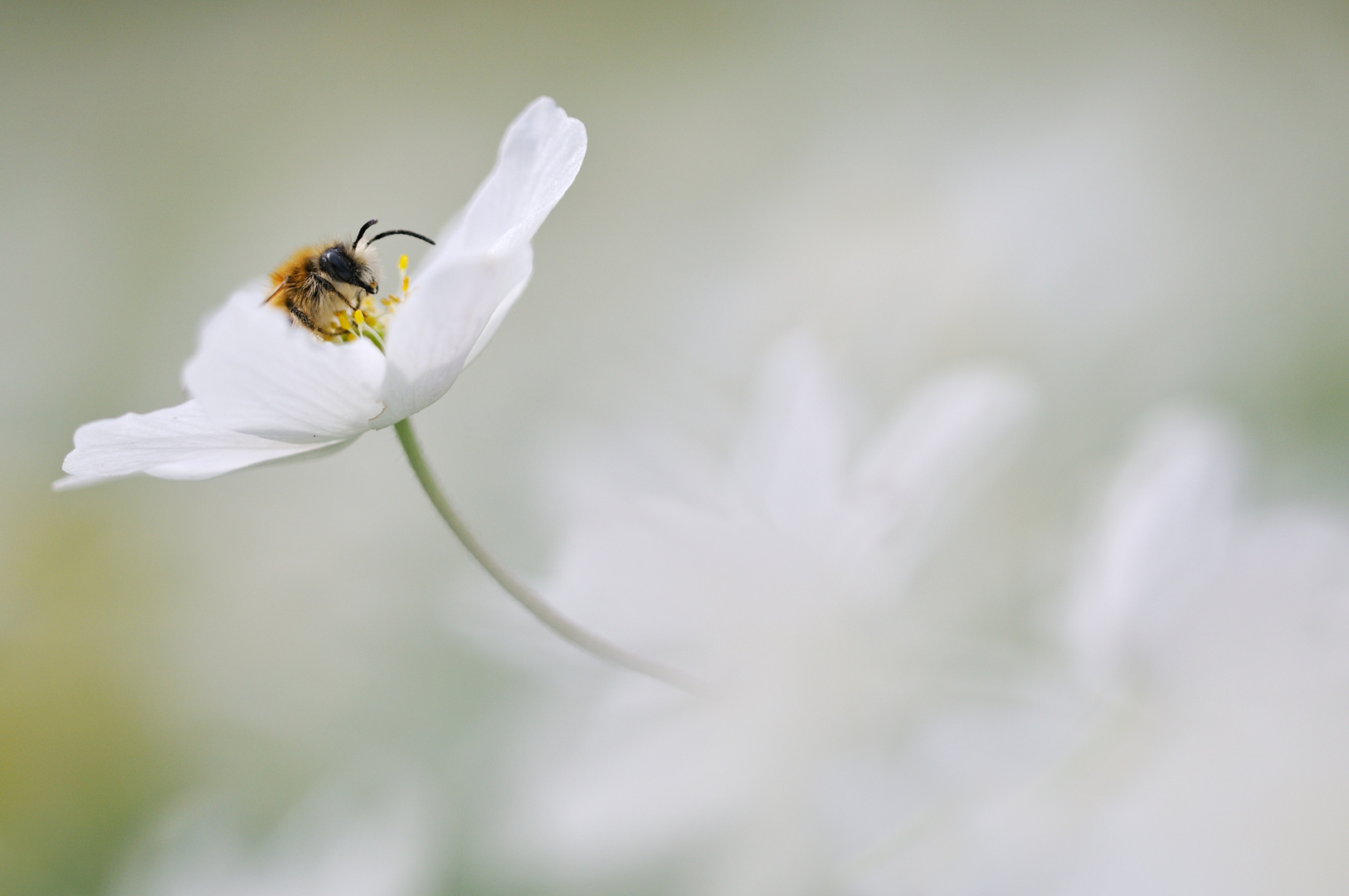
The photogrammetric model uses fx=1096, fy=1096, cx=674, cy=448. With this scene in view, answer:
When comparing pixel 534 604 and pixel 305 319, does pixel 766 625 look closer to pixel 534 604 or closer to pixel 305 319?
pixel 534 604

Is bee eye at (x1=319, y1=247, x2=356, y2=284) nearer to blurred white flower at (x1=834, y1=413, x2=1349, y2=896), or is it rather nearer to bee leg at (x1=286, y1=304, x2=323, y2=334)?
bee leg at (x1=286, y1=304, x2=323, y2=334)

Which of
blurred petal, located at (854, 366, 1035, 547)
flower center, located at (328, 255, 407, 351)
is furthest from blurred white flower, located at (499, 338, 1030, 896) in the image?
flower center, located at (328, 255, 407, 351)

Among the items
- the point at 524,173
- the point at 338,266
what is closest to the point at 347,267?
the point at 338,266

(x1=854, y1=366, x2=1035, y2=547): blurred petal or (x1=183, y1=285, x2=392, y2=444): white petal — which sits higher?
(x1=854, y1=366, x2=1035, y2=547): blurred petal

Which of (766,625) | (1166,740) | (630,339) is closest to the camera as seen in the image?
(1166,740)

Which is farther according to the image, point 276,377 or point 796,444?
point 796,444

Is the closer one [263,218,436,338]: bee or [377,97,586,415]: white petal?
[377,97,586,415]: white petal

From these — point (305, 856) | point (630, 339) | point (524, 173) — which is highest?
point (630, 339)

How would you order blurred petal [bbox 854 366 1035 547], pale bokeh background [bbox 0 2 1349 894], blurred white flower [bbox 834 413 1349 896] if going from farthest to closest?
1. pale bokeh background [bbox 0 2 1349 894]
2. blurred petal [bbox 854 366 1035 547]
3. blurred white flower [bbox 834 413 1349 896]

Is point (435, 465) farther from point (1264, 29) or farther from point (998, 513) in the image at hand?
point (1264, 29)
